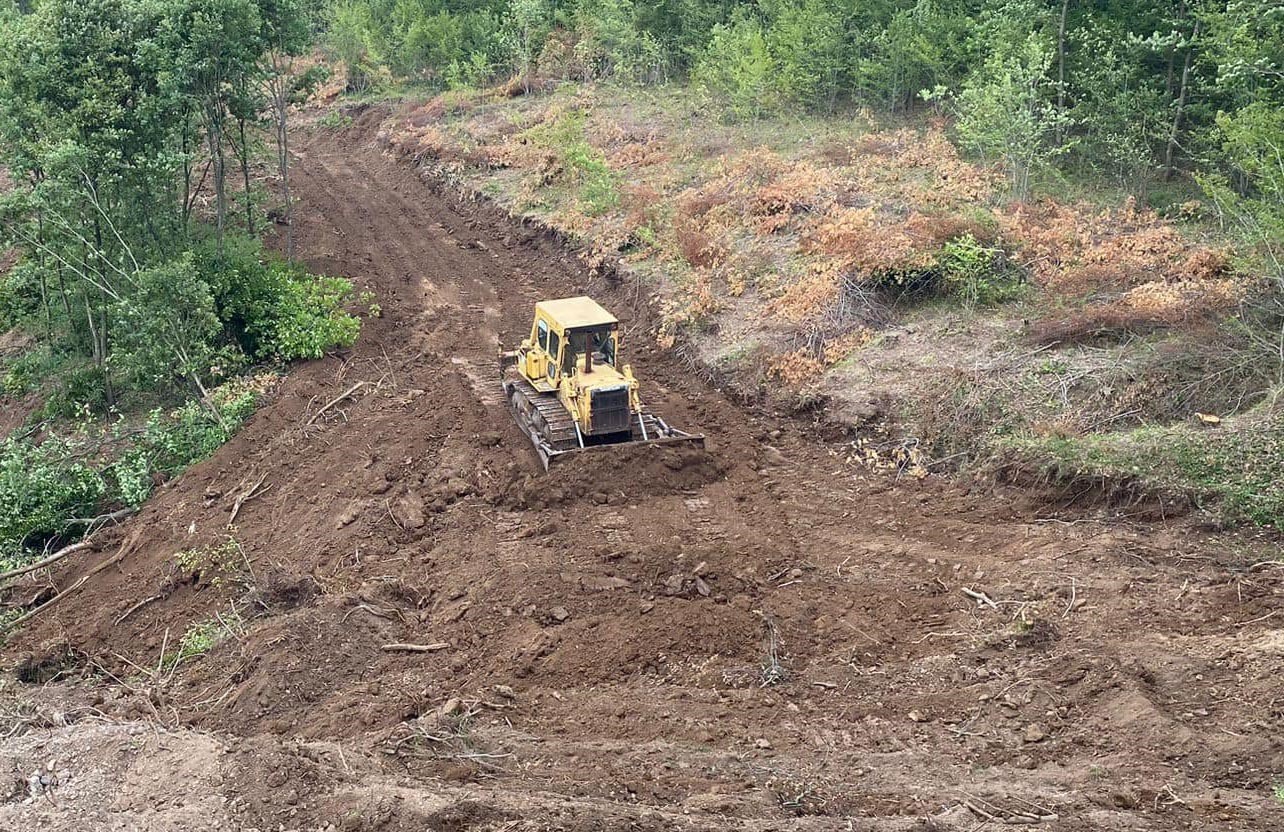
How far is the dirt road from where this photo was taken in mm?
8656

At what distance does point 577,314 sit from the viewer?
16.3 meters

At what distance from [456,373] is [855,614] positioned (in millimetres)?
10966

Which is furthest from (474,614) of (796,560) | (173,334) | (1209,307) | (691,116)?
(691,116)

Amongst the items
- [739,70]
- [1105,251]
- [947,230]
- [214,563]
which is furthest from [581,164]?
[214,563]

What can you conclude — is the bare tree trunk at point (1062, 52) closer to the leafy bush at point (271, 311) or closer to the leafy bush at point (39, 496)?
the leafy bush at point (271, 311)

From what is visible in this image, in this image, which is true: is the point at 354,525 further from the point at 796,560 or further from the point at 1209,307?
the point at 1209,307

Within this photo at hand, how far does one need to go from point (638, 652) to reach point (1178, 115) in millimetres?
19809

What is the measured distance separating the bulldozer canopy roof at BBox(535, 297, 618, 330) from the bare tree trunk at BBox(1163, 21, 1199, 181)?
49.0 ft

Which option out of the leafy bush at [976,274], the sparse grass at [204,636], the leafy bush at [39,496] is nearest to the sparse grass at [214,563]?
the sparse grass at [204,636]

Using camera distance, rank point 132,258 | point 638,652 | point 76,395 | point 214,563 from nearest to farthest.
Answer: point 638,652 → point 214,563 → point 132,258 → point 76,395

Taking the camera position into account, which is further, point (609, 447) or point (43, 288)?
point (43, 288)

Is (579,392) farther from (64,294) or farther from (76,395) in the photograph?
(64,294)

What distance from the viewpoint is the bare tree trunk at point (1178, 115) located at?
22391mm

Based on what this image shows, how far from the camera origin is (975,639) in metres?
11.2
